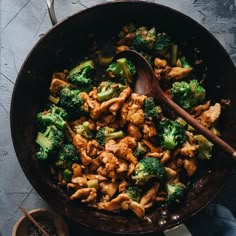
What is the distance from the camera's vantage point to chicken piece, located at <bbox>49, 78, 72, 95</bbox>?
332 centimetres

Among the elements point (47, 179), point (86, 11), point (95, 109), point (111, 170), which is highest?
point (86, 11)

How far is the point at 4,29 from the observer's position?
11.9ft

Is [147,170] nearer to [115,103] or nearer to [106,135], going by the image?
[106,135]

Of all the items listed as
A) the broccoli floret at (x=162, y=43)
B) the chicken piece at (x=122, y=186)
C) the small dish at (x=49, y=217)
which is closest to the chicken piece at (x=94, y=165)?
the chicken piece at (x=122, y=186)

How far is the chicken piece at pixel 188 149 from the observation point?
128 inches

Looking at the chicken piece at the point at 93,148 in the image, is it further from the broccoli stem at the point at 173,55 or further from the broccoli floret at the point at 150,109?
the broccoli stem at the point at 173,55

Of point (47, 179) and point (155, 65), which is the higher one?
point (155, 65)

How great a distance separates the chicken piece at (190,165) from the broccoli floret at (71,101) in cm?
90

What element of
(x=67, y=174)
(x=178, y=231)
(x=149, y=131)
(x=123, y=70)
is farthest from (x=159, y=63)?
(x=178, y=231)

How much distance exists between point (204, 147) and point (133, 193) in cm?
67

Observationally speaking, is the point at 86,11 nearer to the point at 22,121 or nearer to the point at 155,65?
the point at 155,65

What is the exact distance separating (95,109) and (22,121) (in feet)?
1.90

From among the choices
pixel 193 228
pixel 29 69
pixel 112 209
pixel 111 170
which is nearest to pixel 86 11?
pixel 29 69

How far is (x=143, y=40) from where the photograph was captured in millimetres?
3309
